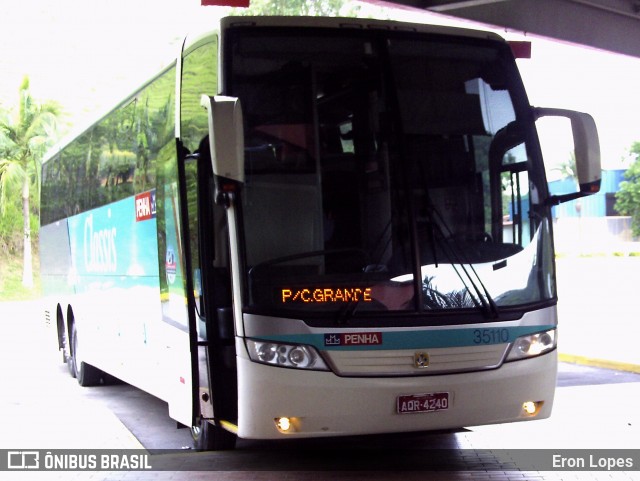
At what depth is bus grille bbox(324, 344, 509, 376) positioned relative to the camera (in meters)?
6.86

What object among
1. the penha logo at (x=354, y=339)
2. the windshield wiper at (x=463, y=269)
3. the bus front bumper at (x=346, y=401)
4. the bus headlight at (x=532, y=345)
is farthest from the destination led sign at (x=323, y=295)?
the bus headlight at (x=532, y=345)

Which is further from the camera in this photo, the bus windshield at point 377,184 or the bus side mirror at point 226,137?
the bus windshield at point 377,184

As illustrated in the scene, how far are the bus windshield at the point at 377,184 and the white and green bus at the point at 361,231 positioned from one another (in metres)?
0.01

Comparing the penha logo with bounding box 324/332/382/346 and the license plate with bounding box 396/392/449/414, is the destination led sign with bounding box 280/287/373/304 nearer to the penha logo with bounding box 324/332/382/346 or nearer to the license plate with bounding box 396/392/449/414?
the penha logo with bounding box 324/332/382/346

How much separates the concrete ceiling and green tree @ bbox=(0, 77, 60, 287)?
100.0 feet

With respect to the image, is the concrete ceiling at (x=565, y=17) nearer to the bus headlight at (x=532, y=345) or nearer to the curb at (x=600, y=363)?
the curb at (x=600, y=363)

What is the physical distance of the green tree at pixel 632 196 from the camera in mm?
65062

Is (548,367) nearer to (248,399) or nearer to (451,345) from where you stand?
(451,345)

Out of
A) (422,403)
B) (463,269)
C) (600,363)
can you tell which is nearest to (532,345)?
(463,269)

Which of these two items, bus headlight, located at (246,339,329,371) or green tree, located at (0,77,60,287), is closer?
bus headlight, located at (246,339,329,371)

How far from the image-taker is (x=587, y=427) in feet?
31.0

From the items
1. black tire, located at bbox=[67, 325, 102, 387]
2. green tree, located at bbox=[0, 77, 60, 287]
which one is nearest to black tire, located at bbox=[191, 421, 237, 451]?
black tire, located at bbox=[67, 325, 102, 387]

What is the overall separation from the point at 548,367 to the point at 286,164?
2.48m

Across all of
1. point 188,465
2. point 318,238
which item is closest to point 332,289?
point 318,238
